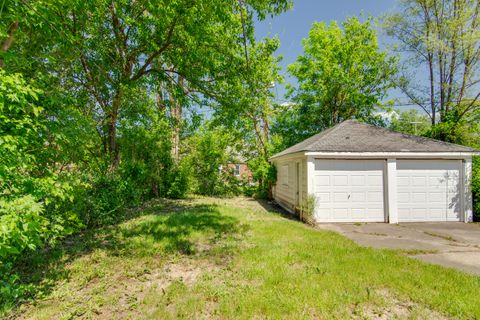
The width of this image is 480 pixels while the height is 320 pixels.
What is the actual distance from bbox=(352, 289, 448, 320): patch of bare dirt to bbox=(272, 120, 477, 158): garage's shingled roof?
5309mm

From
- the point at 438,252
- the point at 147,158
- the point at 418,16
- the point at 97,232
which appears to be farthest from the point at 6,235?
the point at 418,16

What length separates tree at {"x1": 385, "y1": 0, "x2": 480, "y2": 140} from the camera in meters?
9.87

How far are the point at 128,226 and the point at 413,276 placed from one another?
7.17 metres

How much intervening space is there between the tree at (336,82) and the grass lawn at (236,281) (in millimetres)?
12443

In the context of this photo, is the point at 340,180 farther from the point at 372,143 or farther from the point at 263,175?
the point at 263,175

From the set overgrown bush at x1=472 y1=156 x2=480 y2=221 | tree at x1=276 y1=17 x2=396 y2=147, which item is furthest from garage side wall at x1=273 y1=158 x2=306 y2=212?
overgrown bush at x1=472 y1=156 x2=480 y2=221

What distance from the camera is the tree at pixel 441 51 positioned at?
987 cm

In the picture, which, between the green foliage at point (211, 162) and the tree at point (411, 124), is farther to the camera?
the tree at point (411, 124)

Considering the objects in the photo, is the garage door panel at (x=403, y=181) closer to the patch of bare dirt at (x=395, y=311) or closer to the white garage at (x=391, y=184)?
the white garage at (x=391, y=184)

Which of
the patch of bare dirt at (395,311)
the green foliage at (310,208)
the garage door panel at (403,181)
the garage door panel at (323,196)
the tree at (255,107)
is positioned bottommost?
the patch of bare dirt at (395,311)

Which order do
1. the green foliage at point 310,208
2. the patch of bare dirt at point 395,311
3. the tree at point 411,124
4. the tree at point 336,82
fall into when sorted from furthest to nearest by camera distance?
the tree at point 411,124, the tree at point 336,82, the green foliage at point 310,208, the patch of bare dirt at point 395,311

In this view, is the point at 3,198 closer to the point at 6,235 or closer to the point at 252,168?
the point at 6,235

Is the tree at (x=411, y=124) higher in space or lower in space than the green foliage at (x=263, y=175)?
higher

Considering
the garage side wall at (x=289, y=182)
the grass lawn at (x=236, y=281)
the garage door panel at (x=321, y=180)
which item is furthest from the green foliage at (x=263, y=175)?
the grass lawn at (x=236, y=281)
